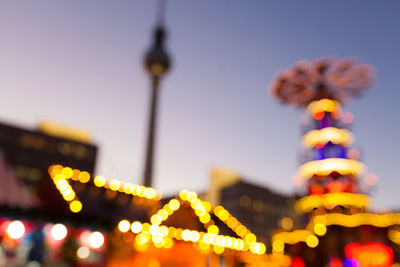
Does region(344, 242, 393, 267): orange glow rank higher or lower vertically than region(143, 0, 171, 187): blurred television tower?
lower

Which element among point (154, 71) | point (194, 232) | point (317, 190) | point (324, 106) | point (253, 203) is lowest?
point (194, 232)

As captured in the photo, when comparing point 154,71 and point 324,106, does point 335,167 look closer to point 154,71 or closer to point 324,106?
point 324,106

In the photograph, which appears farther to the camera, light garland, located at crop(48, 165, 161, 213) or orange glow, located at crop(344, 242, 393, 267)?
orange glow, located at crop(344, 242, 393, 267)

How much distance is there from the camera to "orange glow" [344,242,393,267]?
36.0 meters

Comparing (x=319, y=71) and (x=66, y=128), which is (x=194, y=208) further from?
(x=66, y=128)

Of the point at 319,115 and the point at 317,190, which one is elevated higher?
the point at 319,115

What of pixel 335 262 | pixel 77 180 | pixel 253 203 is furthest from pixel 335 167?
pixel 253 203

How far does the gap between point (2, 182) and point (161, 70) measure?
63.4 metres

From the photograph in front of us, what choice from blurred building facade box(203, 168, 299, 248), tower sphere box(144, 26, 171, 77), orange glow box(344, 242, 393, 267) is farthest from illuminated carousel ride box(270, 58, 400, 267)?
blurred building facade box(203, 168, 299, 248)

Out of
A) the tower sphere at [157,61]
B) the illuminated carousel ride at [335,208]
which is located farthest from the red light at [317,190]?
the tower sphere at [157,61]

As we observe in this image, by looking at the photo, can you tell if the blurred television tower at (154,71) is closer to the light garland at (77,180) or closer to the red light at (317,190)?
the red light at (317,190)

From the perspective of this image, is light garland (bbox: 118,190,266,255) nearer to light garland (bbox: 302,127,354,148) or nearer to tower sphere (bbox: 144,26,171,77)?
light garland (bbox: 302,127,354,148)

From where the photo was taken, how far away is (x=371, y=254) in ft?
120

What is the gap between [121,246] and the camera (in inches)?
627
